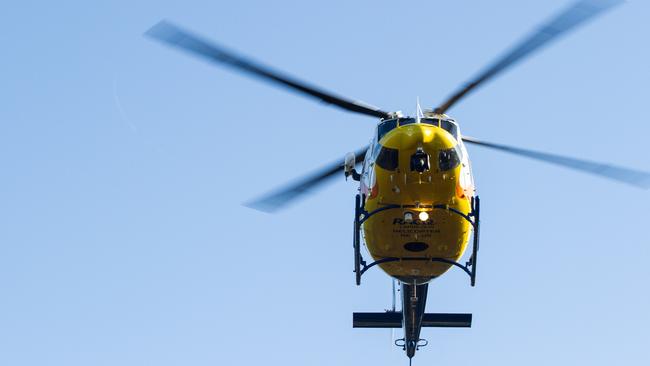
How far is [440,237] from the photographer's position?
856 inches

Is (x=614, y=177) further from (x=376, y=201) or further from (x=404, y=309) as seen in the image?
(x=404, y=309)

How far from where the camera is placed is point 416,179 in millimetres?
21094

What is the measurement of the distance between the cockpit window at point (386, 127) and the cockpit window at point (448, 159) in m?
1.32

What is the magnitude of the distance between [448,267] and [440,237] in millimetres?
1112

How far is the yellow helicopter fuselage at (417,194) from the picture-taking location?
21.0 metres

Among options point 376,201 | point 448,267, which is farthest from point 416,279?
point 376,201

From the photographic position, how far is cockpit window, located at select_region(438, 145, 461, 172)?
21.0 meters

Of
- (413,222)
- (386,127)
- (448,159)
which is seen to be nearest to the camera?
(448,159)

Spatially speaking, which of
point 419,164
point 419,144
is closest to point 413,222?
point 419,164

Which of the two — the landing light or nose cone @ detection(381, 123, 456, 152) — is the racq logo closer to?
the landing light

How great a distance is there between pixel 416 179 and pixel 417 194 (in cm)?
34

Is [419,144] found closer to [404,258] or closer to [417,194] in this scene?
[417,194]

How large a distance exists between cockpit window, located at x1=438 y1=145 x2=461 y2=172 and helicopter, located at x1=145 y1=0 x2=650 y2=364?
0.02m

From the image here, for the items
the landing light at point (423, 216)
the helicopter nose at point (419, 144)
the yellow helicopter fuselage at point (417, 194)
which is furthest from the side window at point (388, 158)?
the landing light at point (423, 216)
